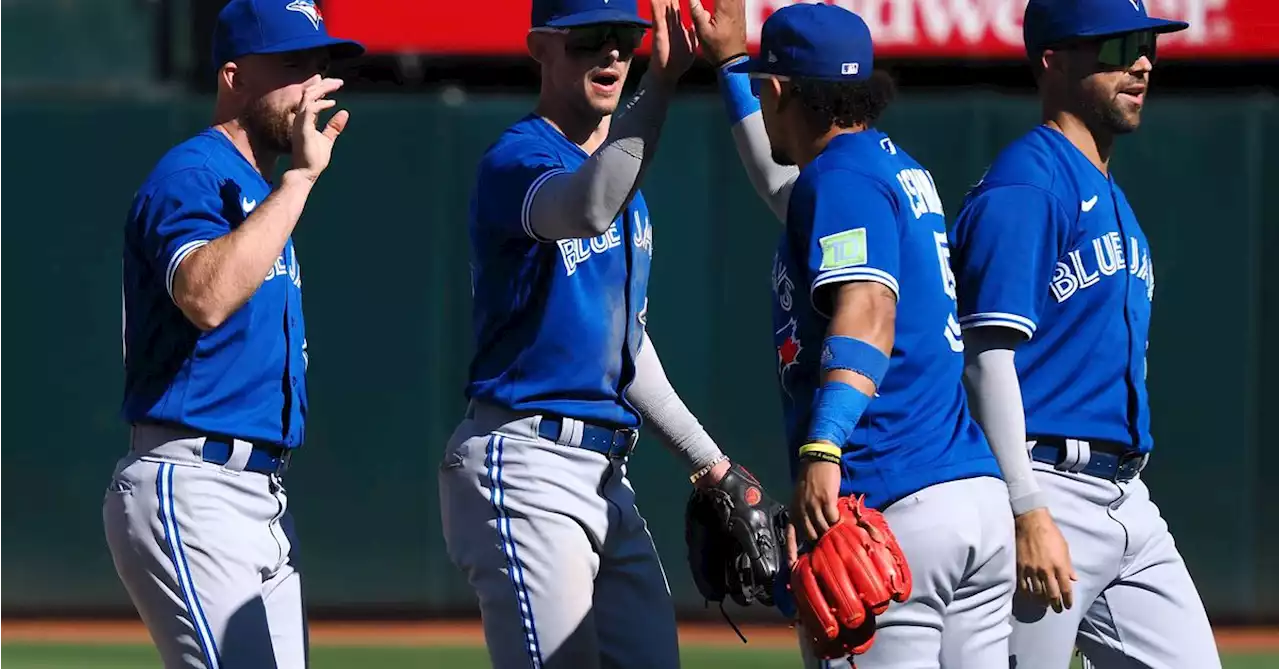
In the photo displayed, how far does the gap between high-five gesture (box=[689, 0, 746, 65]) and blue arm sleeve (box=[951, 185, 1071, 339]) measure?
63 cm

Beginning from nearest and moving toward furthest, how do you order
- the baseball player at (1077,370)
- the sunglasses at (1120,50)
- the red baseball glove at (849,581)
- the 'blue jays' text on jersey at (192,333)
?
the red baseball glove at (849,581) < the 'blue jays' text on jersey at (192,333) < the baseball player at (1077,370) < the sunglasses at (1120,50)

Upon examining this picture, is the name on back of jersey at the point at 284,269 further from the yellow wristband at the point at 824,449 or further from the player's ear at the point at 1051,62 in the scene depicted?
the player's ear at the point at 1051,62

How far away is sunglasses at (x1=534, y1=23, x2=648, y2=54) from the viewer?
4.28 meters

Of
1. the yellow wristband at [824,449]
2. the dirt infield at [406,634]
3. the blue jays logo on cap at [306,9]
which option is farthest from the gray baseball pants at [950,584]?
the dirt infield at [406,634]

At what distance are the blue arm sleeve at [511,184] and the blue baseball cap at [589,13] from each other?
0.91 feet

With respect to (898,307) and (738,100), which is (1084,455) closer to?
(898,307)

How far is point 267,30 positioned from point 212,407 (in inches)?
33.4

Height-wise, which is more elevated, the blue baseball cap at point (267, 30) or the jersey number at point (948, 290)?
the blue baseball cap at point (267, 30)

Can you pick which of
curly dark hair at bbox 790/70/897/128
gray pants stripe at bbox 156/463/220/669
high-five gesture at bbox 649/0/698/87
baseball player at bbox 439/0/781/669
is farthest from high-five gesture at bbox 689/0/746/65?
gray pants stripe at bbox 156/463/220/669

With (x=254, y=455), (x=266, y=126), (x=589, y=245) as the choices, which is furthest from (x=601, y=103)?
(x=254, y=455)

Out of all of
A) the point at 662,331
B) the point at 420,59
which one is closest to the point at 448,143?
the point at 420,59

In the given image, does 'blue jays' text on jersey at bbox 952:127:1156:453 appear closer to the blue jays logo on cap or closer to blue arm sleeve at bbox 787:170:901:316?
blue arm sleeve at bbox 787:170:901:316

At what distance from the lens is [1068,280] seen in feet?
13.9

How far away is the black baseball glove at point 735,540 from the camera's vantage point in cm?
437
